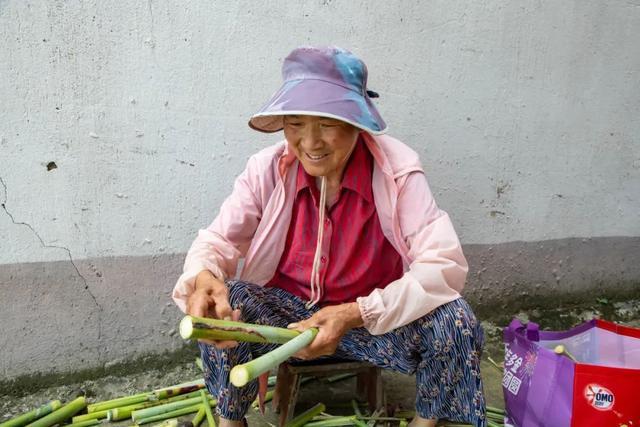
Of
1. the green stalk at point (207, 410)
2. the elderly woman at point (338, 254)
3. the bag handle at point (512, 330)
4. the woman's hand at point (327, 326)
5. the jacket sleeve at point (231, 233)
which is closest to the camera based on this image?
the woman's hand at point (327, 326)

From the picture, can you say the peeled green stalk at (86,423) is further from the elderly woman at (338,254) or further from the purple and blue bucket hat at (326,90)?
the purple and blue bucket hat at (326,90)

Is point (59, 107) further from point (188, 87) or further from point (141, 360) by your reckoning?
point (141, 360)

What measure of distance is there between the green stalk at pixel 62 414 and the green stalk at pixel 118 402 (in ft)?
0.13

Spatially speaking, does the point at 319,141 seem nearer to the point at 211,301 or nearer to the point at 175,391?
the point at 211,301

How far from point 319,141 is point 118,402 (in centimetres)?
141

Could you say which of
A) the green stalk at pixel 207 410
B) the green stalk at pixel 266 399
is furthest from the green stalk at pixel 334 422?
the green stalk at pixel 207 410

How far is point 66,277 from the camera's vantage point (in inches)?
92.4

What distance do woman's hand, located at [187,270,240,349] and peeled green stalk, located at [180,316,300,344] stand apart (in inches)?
8.4

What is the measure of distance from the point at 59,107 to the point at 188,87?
1.66 feet

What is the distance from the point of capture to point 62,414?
2229 mm

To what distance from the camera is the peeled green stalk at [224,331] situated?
132 centimetres

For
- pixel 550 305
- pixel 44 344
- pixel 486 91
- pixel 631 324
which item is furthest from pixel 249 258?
pixel 631 324

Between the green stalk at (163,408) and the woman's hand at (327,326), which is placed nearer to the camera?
the woman's hand at (327,326)

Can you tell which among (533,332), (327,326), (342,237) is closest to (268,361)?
(327,326)
